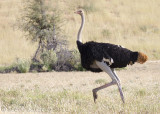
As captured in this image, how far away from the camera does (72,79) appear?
13.2 m

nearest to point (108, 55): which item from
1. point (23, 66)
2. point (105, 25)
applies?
point (23, 66)

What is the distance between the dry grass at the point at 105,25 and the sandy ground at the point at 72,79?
406 cm

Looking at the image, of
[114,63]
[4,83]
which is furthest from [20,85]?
Result: [114,63]

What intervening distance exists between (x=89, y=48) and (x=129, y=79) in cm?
463

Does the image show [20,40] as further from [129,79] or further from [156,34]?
[129,79]

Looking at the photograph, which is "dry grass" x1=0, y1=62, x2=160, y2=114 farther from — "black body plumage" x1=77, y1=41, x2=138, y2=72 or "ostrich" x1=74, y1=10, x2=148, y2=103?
"black body plumage" x1=77, y1=41, x2=138, y2=72

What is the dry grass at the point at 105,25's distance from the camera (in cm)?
2048

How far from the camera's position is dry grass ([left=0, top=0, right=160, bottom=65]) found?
20484mm

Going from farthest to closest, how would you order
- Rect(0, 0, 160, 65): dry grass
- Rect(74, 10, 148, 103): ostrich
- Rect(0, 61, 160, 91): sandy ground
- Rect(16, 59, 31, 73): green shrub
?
Rect(0, 0, 160, 65): dry grass, Rect(16, 59, 31, 73): green shrub, Rect(0, 61, 160, 91): sandy ground, Rect(74, 10, 148, 103): ostrich

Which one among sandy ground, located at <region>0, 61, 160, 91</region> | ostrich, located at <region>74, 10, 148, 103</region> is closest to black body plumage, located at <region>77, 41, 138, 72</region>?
Answer: ostrich, located at <region>74, 10, 148, 103</region>

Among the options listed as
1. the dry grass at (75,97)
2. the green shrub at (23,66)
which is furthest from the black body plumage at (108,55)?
the green shrub at (23,66)

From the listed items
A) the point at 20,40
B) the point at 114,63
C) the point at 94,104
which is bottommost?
the point at 20,40

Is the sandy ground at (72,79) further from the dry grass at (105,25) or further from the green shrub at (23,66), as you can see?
the dry grass at (105,25)

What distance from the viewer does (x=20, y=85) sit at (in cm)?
1180
